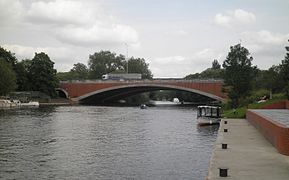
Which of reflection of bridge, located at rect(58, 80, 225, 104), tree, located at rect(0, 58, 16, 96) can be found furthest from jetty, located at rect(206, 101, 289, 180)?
reflection of bridge, located at rect(58, 80, 225, 104)

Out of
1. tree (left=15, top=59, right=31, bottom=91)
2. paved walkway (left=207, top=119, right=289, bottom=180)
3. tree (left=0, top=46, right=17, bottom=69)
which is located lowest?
paved walkway (left=207, top=119, right=289, bottom=180)

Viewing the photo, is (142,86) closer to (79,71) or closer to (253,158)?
(79,71)

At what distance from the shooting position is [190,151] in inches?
1137

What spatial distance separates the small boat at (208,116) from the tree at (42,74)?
2784 inches

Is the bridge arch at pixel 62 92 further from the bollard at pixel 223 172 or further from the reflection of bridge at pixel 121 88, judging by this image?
the bollard at pixel 223 172

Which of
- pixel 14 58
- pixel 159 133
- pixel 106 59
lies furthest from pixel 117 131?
pixel 106 59

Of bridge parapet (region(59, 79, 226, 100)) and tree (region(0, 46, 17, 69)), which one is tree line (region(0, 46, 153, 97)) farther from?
bridge parapet (region(59, 79, 226, 100))

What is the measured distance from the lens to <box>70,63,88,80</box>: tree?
177m

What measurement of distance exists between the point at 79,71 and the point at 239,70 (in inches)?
5155

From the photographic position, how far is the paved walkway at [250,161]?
16.2 m

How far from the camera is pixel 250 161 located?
19281mm

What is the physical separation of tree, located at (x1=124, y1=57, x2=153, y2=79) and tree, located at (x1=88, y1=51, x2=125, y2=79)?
3.95 meters

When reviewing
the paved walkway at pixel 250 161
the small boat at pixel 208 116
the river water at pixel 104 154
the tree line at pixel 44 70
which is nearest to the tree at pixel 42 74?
the tree line at pixel 44 70

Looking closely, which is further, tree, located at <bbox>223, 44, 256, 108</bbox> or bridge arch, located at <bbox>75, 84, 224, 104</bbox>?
bridge arch, located at <bbox>75, 84, 224, 104</bbox>
